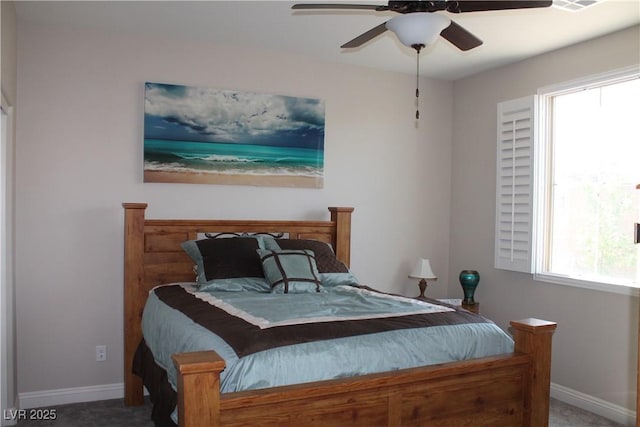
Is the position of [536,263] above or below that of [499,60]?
below

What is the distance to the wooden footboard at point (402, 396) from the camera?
1.94 meters

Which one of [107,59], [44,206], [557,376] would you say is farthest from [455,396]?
[107,59]

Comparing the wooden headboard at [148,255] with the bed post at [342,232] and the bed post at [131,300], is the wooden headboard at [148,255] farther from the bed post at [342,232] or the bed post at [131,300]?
the bed post at [342,232]

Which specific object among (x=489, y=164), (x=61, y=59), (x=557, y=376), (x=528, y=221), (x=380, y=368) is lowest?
(x=557, y=376)

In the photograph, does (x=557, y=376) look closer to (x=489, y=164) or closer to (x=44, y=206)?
(x=489, y=164)

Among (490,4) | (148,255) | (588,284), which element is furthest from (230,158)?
(588,284)

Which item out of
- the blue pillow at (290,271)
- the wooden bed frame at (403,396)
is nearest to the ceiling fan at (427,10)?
the wooden bed frame at (403,396)

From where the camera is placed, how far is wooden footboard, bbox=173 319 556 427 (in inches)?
76.3

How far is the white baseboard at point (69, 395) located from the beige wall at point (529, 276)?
301 cm

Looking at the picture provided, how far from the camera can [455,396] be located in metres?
2.42

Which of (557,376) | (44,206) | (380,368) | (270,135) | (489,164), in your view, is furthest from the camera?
(489,164)

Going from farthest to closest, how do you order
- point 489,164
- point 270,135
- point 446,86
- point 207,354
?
point 446,86 < point 489,164 < point 270,135 < point 207,354

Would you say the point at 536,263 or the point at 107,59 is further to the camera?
the point at 536,263

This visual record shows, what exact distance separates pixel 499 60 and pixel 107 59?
2959 millimetres
